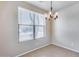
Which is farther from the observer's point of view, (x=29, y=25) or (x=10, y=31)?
(x=29, y=25)

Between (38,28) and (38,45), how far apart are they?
36.9 inches

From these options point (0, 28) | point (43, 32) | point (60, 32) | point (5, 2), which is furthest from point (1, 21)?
point (60, 32)

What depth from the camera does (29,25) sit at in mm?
4520

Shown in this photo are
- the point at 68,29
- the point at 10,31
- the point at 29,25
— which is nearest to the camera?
the point at 10,31

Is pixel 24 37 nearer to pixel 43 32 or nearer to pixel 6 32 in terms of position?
pixel 6 32

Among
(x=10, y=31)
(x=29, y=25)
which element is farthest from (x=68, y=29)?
(x=10, y=31)

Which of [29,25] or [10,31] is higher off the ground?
[29,25]

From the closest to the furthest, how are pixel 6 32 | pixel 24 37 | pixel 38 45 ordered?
pixel 6 32, pixel 24 37, pixel 38 45

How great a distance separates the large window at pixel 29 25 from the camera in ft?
13.2

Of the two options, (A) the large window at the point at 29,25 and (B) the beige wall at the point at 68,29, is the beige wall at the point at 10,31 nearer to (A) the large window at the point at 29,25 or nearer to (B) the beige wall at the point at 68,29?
(A) the large window at the point at 29,25

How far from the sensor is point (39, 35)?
17.5ft

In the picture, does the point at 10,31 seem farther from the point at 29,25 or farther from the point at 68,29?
the point at 68,29

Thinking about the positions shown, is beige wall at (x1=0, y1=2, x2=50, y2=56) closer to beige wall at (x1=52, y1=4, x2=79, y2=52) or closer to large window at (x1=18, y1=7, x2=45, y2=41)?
large window at (x1=18, y1=7, x2=45, y2=41)

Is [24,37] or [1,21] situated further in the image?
[24,37]
